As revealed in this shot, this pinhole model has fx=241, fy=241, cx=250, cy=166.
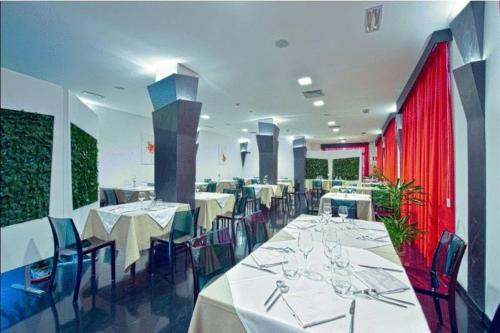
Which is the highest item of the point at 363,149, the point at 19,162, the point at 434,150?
the point at 363,149

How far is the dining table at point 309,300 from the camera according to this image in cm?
97

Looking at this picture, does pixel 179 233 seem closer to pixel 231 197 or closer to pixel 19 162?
pixel 231 197

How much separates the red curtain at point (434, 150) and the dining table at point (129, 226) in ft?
11.9

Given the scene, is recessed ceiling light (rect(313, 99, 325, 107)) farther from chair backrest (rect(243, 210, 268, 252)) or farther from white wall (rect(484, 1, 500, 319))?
chair backrest (rect(243, 210, 268, 252))

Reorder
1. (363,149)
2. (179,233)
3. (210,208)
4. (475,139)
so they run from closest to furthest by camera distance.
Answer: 1. (475,139)
2. (179,233)
3. (210,208)
4. (363,149)

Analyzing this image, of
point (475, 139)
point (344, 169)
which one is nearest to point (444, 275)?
point (475, 139)

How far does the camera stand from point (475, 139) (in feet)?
7.71

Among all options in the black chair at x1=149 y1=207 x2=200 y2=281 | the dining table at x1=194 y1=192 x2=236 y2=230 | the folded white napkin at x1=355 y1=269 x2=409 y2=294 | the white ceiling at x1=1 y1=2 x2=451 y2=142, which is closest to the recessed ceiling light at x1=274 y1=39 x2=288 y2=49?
the white ceiling at x1=1 y1=2 x2=451 y2=142

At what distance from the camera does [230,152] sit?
13125 mm

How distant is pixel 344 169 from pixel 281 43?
43.9 feet

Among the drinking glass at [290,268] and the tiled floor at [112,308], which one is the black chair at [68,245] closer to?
the tiled floor at [112,308]

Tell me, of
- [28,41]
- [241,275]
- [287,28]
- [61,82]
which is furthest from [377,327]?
[61,82]

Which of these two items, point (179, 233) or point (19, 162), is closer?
point (19, 162)

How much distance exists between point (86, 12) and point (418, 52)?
4.61 m
